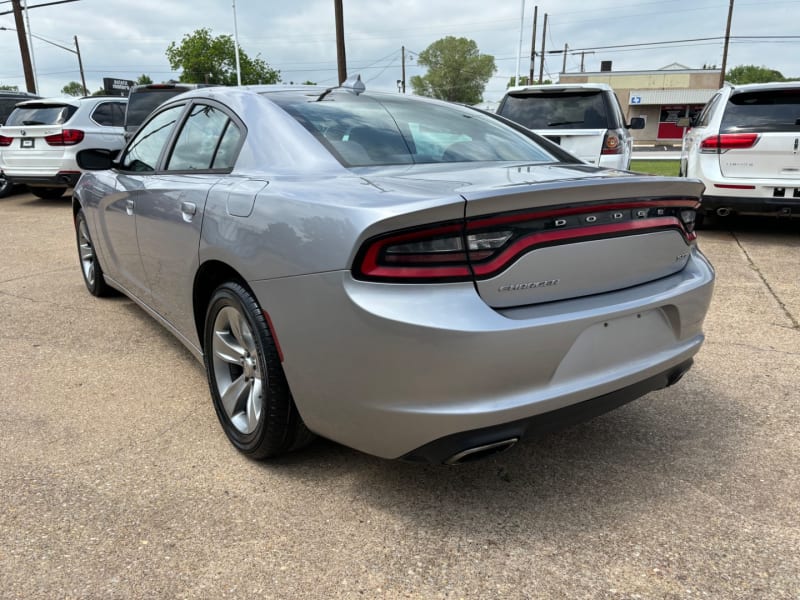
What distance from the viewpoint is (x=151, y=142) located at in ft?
12.1

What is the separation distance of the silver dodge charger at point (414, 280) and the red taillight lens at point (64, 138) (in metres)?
8.45

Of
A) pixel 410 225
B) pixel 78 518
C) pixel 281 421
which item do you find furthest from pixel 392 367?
pixel 78 518

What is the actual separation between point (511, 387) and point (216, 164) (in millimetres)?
1725

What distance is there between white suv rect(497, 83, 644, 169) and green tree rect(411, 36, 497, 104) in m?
82.2

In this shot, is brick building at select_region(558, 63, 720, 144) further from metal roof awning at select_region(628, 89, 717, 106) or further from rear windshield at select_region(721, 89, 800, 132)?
rear windshield at select_region(721, 89, 800, 132)

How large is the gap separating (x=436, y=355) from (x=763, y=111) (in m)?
6.33

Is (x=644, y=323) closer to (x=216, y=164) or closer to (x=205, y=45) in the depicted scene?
(x=216, y=164)

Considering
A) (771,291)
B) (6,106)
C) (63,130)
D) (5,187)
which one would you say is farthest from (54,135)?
(771,291)

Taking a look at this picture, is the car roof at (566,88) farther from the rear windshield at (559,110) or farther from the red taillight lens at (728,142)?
the red taillight lens at (728,142)

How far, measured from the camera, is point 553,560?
1.95m

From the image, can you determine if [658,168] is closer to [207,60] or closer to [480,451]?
[480,451]

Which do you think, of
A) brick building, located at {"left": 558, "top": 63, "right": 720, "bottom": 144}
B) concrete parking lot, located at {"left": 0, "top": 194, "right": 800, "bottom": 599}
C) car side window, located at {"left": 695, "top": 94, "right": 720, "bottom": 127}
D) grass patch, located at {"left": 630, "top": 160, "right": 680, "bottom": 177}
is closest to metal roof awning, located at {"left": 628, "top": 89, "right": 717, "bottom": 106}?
brick building, located at {"left": 558, "top": 63, "right": 720, "bottom": 144}

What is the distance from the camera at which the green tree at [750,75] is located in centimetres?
8388

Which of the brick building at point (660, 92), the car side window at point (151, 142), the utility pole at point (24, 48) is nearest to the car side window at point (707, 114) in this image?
the car side window at point (151, 142)
